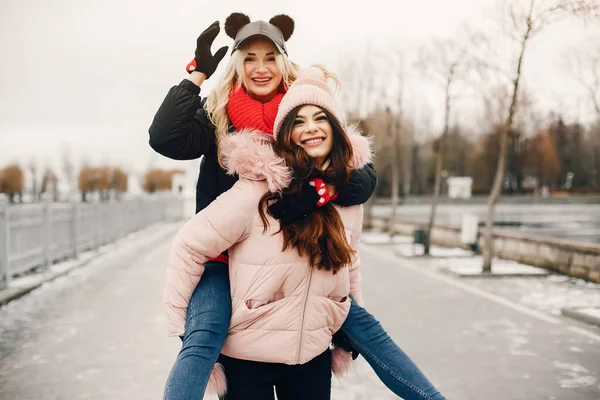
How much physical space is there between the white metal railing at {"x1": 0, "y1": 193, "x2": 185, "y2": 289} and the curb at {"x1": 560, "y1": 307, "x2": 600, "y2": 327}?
27.7 feet

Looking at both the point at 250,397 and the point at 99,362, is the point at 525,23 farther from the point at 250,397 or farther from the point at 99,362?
the point at 250,397

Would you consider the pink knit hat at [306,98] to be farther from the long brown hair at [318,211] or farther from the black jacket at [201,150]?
the black jacket at [201,150]

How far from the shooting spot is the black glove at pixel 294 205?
2.23m

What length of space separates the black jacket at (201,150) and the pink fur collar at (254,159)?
8 centimetres

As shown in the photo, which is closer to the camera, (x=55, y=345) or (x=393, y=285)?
(x=55, y=345)

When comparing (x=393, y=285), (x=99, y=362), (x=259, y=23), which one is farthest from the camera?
(x=393, y=285)

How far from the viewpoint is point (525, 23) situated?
12.0 m

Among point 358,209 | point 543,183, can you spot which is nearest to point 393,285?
point 358,209

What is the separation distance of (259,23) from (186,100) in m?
0.58

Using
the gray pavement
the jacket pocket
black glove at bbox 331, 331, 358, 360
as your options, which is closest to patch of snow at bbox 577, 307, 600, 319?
the gray pavement

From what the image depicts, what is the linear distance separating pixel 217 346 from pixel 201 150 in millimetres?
769

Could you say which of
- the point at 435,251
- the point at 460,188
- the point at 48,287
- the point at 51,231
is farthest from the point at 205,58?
the point at 460,188

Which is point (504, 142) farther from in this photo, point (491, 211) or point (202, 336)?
point (202, 336)

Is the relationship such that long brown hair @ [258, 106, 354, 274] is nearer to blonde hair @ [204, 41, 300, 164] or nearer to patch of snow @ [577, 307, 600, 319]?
blonde hair @ [204, 41, 300, 164]
